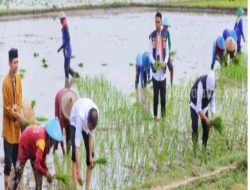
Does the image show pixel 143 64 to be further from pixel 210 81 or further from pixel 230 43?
pixel 210 81

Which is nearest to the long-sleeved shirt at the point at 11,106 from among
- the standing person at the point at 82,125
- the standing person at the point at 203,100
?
the standing person at the point at 82,125

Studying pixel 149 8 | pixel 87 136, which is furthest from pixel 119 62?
pixel 149 8

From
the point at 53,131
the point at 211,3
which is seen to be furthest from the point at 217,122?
the point at 211,3

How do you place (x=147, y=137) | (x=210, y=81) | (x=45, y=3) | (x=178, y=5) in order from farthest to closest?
(x=45, y=3)
(x=178, y=5)
(x=147, y=137)
(x=210, y=81)

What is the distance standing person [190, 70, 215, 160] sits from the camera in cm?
642

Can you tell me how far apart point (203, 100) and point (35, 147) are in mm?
1821

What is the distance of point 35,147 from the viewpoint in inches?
215

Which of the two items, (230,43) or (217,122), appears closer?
(217,122)

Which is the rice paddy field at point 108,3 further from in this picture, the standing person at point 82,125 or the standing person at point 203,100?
the standing person at point 82,125

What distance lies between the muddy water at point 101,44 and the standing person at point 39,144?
0.89 m

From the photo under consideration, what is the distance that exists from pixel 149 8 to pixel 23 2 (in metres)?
3.92

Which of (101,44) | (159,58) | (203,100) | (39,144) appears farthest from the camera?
(101,44)

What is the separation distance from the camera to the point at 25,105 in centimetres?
620

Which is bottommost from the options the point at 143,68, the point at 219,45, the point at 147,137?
the point at 147,137
